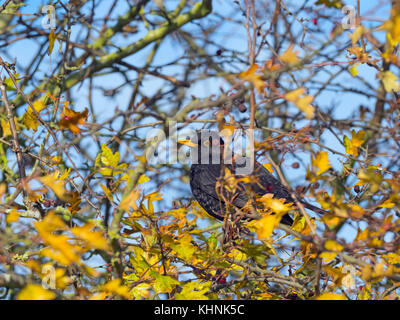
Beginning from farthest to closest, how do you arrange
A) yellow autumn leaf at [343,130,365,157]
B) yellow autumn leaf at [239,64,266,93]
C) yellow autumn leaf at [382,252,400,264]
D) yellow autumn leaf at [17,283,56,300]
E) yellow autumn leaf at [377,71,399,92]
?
yellow autumn leaf at [343,130,365,157] → yellow autumn leaf at [382,252,400,264] → yellow autumn leaf at [377,71,399,92] → yellow autumn leaf at [239,64,266,93] → yellow autumn leaf at [17,283,56,300]

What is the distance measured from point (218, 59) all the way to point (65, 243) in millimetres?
3421

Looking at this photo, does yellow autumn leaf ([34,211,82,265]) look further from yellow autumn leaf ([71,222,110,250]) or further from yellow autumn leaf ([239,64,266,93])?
yellow autumn leaf ([239,64,266,93])

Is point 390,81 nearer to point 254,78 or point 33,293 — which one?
point 254,78

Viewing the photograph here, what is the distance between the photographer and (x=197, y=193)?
3646mm

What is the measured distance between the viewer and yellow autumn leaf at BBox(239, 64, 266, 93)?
1.27 metres

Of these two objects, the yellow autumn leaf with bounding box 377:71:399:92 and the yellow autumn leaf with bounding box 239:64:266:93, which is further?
the yellow autumn leaf with bounding box 377:71:399:92

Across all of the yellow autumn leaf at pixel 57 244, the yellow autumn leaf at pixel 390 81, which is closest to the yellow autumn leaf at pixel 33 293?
the yellow autumn leaf at pixel 57 244

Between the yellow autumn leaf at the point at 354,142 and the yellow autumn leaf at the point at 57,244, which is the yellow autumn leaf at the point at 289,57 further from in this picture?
the yellow autumn leaf at the point at 57,244

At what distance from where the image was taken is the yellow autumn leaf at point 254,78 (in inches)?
50.1

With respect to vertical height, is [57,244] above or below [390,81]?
below

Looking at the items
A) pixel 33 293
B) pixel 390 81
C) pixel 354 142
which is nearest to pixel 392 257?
pixel 354 142

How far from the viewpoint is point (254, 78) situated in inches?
50.8

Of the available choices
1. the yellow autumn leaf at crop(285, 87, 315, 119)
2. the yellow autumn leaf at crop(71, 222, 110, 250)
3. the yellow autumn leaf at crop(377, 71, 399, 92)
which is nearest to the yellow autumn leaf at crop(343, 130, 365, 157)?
the yellow autumn leaf at crop(377, 71, 399, 92)
